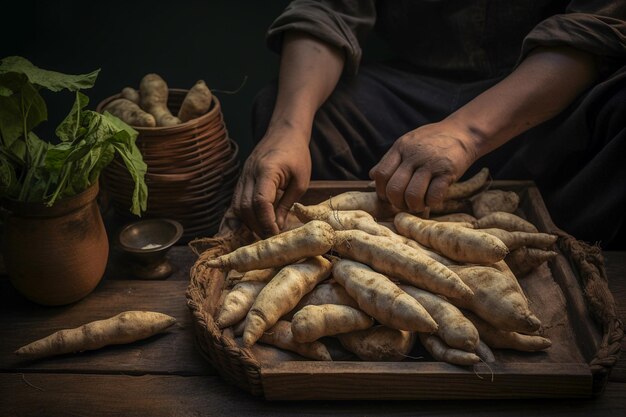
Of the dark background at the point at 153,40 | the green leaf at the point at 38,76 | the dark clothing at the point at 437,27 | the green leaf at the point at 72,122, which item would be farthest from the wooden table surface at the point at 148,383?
the dark background at the point at 153,40

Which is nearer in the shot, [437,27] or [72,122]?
[72,122]

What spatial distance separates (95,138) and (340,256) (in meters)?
0.66

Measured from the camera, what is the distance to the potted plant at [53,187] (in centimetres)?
158

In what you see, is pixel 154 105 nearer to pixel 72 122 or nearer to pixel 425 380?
pixel 72 122

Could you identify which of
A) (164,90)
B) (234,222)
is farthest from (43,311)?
(164,90)

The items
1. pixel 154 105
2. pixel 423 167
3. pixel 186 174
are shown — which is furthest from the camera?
pixel 154 105

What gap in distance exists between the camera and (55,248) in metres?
→ 1.61

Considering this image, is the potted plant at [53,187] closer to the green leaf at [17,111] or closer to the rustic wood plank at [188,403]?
the green leaf at [17,111]

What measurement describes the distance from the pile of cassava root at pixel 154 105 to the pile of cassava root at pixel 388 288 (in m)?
0.74

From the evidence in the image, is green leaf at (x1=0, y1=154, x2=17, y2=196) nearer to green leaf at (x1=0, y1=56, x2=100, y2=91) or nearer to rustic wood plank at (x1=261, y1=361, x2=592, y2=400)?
green leaf at (x1=0, y1=56, x2=100, y2=91)

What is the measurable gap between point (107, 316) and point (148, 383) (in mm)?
290

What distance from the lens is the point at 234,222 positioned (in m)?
1.76

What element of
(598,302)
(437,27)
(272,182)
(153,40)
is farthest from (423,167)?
(153,40)

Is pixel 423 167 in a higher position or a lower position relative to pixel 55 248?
higher
